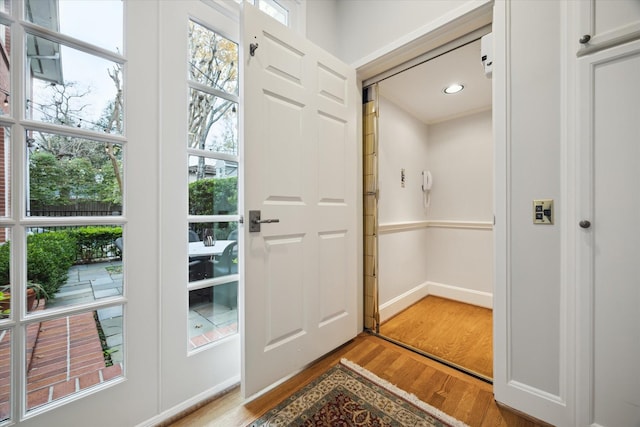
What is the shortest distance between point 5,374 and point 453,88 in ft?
11.0

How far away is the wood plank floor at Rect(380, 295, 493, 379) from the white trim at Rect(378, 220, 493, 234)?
859 mm

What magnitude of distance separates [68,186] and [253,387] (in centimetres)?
127

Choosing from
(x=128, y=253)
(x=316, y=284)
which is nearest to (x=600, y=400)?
(x=316, y=284)

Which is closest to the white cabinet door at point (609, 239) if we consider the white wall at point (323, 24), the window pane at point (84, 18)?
the white wall at point (323, 24)

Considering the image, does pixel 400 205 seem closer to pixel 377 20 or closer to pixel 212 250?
pixel 377 20

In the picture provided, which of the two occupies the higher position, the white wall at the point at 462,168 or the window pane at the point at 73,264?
the white wall at the point at 462,168

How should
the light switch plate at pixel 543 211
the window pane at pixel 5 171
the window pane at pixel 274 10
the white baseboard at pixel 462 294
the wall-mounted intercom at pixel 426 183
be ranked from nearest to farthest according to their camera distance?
the window pane at pixel 5 171, the light switch plate at pixel 543 211, the window pane at pixel 274 10, the white baseboard at pixel 462 294, the wall-mounted intercom at pixel 426 183

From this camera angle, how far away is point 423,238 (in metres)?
3.13

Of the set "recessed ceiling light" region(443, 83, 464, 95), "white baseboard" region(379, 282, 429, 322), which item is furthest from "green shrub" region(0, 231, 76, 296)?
"recessed ceiling light" region(443, 83, 464, 95)

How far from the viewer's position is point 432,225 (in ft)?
10.4

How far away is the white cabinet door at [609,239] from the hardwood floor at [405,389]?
367 mm

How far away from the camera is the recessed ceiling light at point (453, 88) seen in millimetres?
2377

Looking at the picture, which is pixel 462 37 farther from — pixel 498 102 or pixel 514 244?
pixel 514 244

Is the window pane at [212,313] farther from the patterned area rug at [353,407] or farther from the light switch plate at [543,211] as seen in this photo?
the light switch plate at [543,211]
